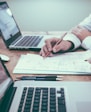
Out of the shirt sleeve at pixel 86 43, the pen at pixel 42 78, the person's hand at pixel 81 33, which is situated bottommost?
the person's hand at pixel 81 33

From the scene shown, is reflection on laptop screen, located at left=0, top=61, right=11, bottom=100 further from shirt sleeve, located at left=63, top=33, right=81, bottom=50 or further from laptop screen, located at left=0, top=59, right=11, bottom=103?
shirt sleeve, located at left=63, top=33, right=81, bottom=50

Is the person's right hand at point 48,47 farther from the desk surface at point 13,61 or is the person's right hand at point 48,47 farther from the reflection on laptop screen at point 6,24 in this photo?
the reflection on laptop screen at point 6,24

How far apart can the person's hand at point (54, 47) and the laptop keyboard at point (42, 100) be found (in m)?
0.38

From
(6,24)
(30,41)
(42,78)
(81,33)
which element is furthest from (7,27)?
(42,78)

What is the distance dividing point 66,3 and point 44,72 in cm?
161

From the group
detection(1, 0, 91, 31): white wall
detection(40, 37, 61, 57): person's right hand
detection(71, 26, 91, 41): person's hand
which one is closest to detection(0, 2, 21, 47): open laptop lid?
detection(40, 37, 61, 57): person's right hand

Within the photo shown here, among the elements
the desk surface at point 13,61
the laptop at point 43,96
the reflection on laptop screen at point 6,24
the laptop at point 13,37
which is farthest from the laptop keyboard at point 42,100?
the reflection on laptop screen at point 6,24

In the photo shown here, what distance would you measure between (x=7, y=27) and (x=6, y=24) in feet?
0.06

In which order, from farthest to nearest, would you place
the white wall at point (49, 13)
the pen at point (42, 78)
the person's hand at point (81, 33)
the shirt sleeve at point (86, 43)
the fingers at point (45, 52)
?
the white wall at point (49, 13) → the person's hand at point (81, 33) → the shirt sleeve at point (86, 43) → the fingers at point (45, 52) → the pen at point (42, 78)

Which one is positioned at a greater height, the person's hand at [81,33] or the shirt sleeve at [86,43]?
the shirt sleeve at [86,43]

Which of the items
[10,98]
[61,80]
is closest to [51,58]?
[61,80]

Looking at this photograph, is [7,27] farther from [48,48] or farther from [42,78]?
[42,78]

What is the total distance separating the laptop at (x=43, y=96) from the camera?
0.62 meters

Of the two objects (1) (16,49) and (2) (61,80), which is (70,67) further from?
(1) (16,49)
